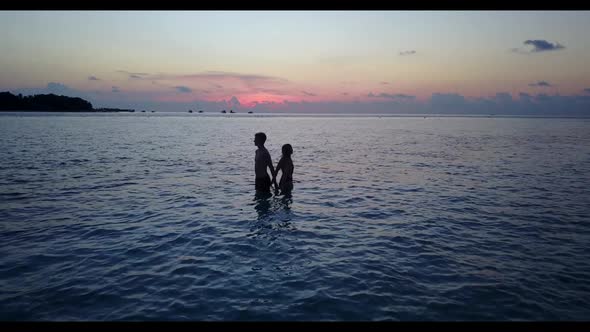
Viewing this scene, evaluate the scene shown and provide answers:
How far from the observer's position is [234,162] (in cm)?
2817

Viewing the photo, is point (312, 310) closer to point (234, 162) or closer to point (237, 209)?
point (237, 209)

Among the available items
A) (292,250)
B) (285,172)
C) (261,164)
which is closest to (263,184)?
(261,164)

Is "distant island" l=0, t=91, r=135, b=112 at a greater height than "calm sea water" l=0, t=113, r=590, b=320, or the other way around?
"distant island" l=0, t=91, r=135, b=112

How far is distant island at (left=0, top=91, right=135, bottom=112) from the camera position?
161000mm

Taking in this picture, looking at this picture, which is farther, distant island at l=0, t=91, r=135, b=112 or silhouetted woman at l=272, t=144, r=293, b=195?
distant island at l=0, t=91, r=135, b=112

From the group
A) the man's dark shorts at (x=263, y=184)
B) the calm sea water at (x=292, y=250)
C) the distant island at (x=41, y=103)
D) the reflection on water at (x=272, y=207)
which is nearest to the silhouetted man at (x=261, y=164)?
the man's dark shorts at (x=263, y=184)

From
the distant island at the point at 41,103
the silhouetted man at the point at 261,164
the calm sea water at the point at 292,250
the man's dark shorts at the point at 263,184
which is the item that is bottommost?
the calm sea water at the point at 292,250

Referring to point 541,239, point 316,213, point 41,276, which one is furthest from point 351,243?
point 41,276

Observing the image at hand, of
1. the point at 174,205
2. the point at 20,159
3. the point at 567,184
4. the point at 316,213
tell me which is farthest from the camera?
the point at 20,159

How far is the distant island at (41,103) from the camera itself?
161000 millimetres

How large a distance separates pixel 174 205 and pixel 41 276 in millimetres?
6654

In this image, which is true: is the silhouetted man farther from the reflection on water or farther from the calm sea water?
the calm sea water

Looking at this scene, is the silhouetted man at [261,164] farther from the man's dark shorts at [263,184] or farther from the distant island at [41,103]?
the distant island at [41,103]

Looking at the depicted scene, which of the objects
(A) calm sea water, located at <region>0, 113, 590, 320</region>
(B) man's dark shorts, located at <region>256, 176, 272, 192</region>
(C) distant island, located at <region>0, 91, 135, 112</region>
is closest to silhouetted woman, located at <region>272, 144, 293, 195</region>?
(B) man's dark shorts, located at <region>256, 176, 272, 192</region>
